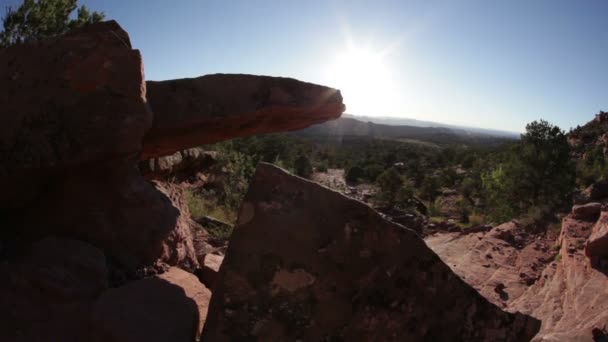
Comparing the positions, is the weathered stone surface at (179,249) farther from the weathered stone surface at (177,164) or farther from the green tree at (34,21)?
the green tree at (34,21)

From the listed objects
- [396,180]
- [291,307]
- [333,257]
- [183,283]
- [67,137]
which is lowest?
[396,180]

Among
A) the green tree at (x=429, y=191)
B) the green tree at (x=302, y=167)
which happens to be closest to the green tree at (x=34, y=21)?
the green tree at (x=302, y=167)

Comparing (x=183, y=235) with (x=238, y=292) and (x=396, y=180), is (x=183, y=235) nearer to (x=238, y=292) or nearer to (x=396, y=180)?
(x=238, y=292)

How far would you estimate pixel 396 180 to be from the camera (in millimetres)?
26422

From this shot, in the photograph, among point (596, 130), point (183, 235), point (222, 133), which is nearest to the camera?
point (183, 235)

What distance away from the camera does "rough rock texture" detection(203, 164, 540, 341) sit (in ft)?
8.64

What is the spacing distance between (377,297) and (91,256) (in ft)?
7.44

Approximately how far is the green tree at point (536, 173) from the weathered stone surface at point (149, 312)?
16776 millimetres

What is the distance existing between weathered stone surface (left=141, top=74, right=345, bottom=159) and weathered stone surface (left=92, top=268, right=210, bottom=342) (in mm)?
2183

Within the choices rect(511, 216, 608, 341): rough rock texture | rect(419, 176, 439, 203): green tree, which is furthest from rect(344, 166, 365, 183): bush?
rect(511, 216, 608, 341): rough rock texture

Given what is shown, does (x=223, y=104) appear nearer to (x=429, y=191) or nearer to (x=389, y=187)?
(x=389, y=187)

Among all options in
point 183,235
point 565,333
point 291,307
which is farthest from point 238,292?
point 565,333

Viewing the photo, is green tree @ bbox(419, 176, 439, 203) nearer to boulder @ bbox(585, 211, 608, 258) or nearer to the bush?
the bush

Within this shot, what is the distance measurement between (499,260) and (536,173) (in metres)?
10.1
